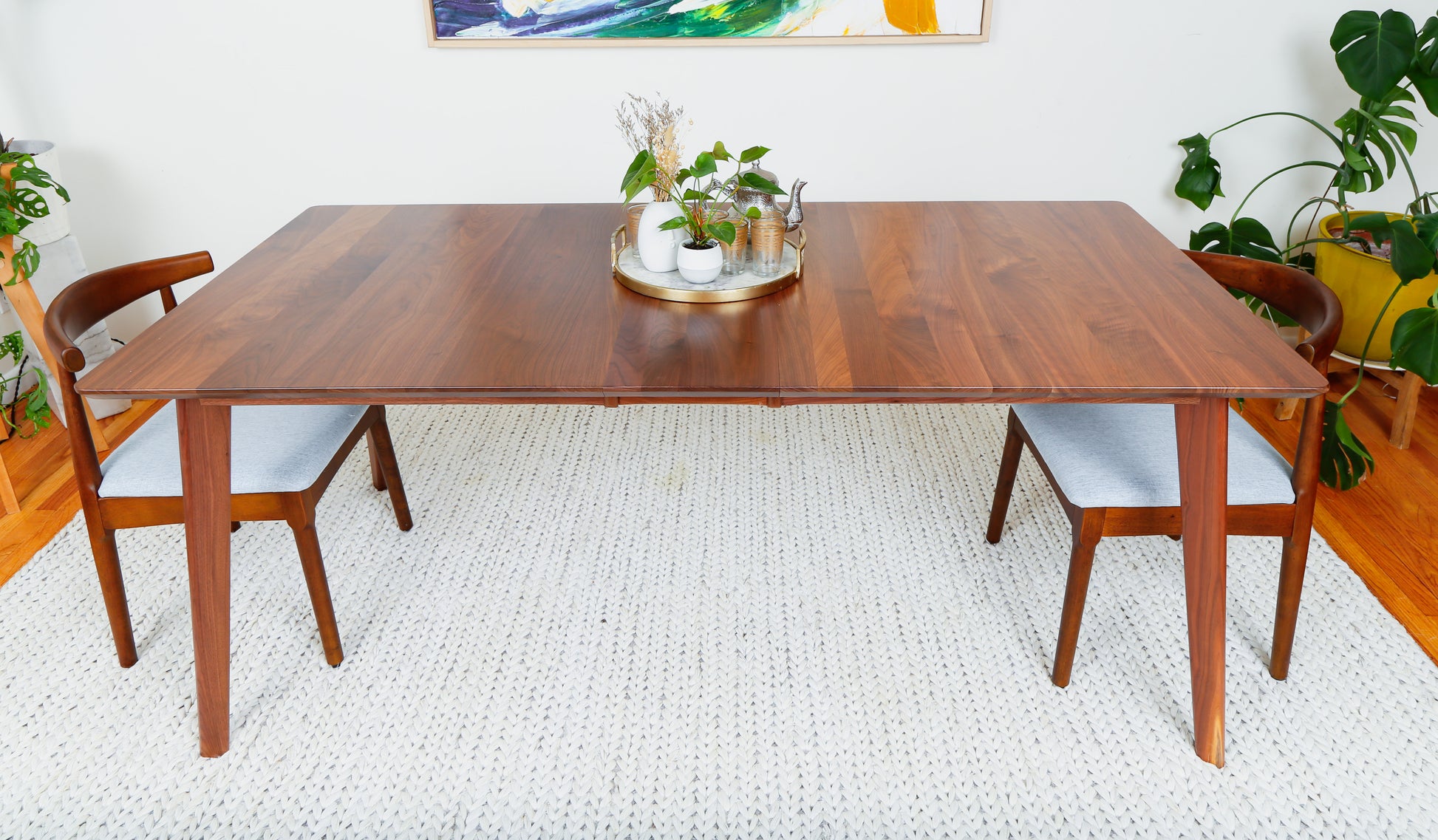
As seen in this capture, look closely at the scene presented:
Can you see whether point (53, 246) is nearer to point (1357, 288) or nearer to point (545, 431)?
point (545, 431)

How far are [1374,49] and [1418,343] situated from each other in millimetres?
816

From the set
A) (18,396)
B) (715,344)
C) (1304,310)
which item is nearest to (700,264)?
(715,344)

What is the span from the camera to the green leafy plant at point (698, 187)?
1679mm

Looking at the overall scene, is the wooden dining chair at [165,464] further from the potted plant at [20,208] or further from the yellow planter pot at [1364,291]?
the yellow planter pot at [1364,291]

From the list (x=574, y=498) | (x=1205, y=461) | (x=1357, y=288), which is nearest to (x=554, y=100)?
(x=574, y=498)

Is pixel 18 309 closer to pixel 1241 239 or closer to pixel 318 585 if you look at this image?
pixel 318 585

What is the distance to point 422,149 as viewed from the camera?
302 cm

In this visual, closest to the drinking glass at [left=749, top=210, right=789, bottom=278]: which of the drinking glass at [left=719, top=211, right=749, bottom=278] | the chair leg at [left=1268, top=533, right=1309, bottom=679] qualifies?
the drinking glass at [left=719, top=211, right=749, bottom=278]

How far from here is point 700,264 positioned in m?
1.71

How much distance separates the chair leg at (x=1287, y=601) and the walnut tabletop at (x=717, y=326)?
40 cm

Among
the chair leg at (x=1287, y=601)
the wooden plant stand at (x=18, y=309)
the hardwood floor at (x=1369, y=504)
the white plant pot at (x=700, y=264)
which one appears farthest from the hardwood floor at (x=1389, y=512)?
the wooden plant stand at (x=18, y=309)

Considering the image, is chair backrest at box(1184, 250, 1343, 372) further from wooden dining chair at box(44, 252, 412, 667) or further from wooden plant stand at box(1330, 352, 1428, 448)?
wooden dining chair at box(44, 252, 412, 667)

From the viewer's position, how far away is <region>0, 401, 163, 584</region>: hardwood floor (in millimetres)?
2268

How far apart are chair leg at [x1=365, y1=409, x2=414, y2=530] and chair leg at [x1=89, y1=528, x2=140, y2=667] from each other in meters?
0.55
